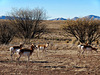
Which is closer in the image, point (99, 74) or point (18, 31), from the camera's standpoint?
point (99, 74)

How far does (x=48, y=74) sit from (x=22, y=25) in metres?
22.6


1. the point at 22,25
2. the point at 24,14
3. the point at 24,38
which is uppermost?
the point at 24,14

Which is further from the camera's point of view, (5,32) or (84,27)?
(84,27)

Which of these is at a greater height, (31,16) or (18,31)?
(31,16)

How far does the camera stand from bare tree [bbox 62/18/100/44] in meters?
29.6

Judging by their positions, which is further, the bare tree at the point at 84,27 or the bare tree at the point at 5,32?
the bare tree at the point at 84,27

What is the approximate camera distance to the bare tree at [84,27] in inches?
1164

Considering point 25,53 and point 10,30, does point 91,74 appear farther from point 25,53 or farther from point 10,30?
point 10,30

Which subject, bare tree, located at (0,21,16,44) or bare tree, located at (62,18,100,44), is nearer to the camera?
bare tree, located at (0,21,16,44)

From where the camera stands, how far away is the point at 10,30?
94.7 feet

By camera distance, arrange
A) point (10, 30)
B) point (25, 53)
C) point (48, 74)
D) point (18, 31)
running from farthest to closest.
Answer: point (18, 31)
point (10, 30)
point (25, 53)
point (48, 74)

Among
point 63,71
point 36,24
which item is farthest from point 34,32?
point 63,71

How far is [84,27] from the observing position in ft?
97.6

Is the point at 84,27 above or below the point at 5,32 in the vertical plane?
above
